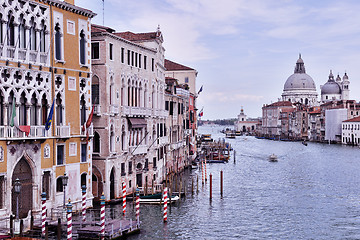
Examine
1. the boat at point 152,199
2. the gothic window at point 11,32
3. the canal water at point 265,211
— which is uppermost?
the gothic window at point 11,32

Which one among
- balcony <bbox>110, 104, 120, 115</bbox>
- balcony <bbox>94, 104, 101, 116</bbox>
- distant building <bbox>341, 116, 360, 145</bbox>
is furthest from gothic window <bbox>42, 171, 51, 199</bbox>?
distant building <bbox>341, 116, 360, 145</bbox>

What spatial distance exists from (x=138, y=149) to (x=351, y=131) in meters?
71.7

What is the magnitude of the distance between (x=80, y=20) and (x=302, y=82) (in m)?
160

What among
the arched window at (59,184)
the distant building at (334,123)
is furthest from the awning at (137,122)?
the distant building at (334,123)

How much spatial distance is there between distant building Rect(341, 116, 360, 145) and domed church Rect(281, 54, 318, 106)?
7931cm

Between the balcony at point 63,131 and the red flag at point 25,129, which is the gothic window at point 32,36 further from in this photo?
the balcony at point 63,131

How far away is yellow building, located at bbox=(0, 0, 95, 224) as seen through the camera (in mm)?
16984

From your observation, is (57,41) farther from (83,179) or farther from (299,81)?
(299,81)

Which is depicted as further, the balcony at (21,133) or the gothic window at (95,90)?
the gothic window at (95,90)

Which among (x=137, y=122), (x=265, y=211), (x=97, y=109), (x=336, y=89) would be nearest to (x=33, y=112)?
(x=97, y=109)

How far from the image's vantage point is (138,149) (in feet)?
86.9

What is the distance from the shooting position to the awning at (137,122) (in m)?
25.4

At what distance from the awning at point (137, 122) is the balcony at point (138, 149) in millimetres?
1134

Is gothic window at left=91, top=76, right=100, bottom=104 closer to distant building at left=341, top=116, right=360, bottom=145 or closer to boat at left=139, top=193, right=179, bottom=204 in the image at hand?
boat at left=139, top=193, right=179, bottom=204
